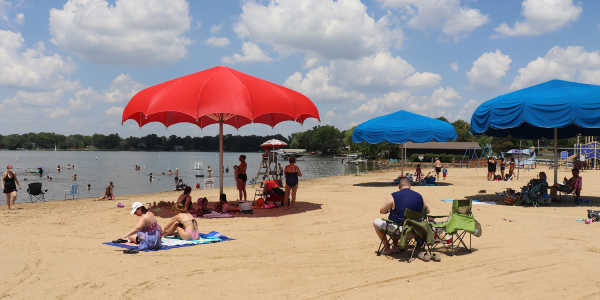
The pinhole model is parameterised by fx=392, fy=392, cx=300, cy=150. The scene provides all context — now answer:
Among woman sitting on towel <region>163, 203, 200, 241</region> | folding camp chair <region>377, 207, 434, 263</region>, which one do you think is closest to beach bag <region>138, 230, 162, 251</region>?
woman sitting on towel <region>163, 203, 200, 241</region>

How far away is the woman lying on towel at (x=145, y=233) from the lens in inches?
272

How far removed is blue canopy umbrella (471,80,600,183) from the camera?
36.2 feet

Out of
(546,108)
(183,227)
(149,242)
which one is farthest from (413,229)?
(546,108)

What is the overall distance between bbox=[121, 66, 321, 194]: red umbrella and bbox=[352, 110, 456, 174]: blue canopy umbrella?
7.47 m

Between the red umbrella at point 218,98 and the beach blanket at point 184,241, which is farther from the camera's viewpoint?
the red umbrella at point 218,98

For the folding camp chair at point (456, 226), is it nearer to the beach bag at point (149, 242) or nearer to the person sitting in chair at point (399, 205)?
the person sitting in chair at point (399, 205)

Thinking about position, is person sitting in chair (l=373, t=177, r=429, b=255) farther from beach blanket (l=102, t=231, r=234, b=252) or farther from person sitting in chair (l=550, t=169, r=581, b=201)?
person sitting in chair (l=550, t=169, r=581, b=201)

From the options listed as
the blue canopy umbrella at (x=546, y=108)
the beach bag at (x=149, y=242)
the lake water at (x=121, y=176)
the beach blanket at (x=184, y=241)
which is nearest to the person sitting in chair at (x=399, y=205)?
the beach blanket at (x=184, y=241)

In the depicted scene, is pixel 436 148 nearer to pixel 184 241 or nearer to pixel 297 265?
pixel 184 241

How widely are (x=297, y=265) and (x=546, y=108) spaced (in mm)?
9530

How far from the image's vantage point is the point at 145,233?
23.4 ft

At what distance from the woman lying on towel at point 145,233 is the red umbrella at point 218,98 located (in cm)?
271

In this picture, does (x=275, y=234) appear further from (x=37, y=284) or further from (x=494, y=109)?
(x=494, y=109)

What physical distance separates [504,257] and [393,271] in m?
1.95
